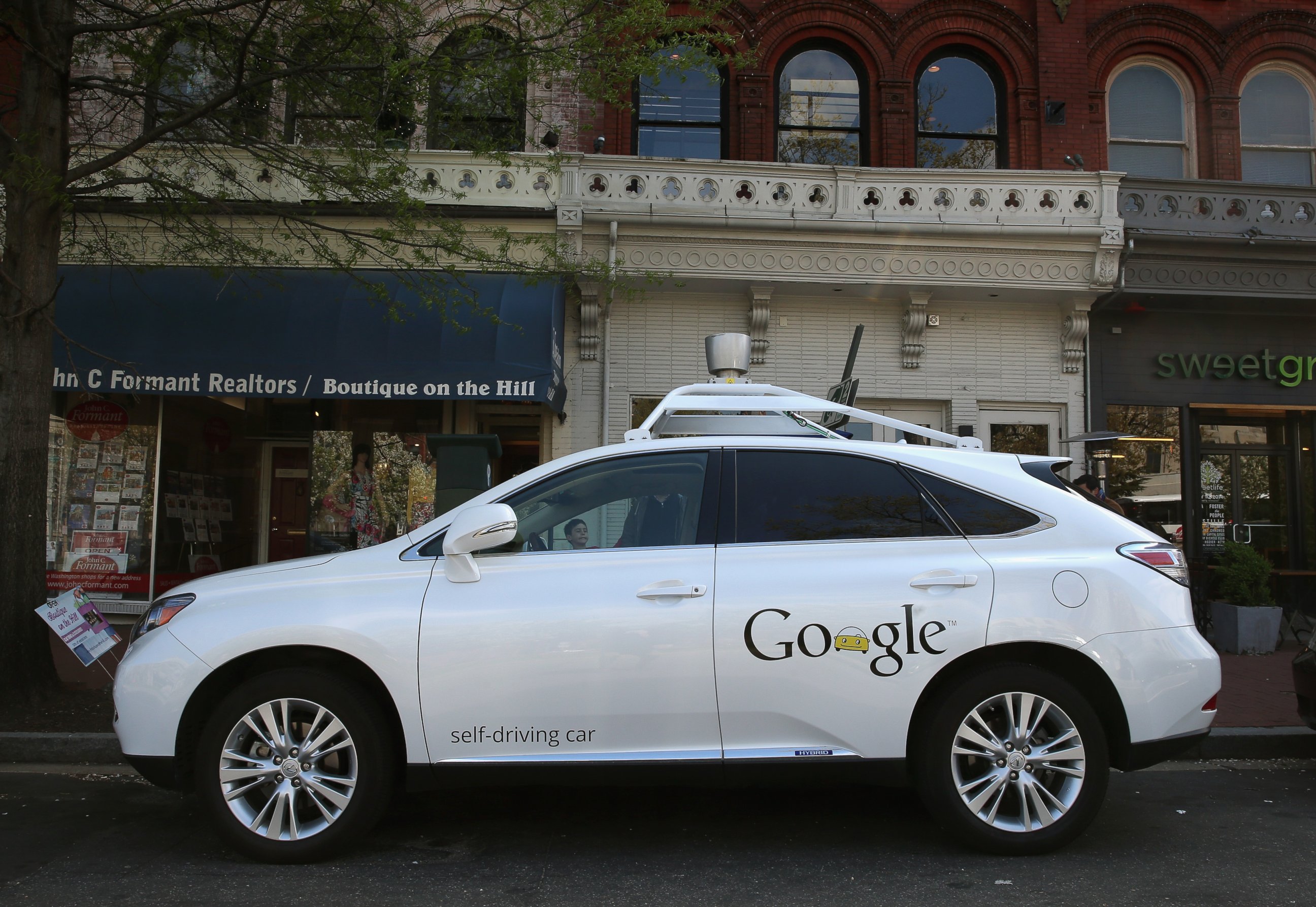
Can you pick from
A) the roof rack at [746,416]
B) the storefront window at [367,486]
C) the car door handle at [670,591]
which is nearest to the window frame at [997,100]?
the storefront window at [367,486]

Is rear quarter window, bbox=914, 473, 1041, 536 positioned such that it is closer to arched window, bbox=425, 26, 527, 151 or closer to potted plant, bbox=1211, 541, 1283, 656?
arched window, bbox=425, 26, 527, 151

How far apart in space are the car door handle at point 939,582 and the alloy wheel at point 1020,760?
0.49 m

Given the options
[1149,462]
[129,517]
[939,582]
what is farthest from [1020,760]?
[129,517]

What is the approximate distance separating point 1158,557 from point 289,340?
8486 millimetres

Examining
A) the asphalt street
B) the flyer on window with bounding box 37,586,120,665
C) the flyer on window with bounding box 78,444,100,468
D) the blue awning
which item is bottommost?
the asphalt street

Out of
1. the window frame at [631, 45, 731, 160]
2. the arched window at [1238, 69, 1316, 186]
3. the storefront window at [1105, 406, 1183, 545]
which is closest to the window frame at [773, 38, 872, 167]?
the window frame at [631, 45, 731, 160]

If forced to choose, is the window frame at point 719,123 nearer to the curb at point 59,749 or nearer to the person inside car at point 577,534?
the person inside car at point 577,534

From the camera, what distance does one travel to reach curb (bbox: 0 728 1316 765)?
19.9ft

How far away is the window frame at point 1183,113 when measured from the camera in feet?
41.1

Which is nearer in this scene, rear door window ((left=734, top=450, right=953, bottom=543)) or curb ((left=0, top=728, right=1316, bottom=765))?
rear door window ((left=734, top=450, right=953, bottom=543))

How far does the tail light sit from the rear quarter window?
41cm

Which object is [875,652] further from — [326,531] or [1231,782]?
[326,531]

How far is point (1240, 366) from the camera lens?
39.2ft

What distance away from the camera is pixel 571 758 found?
13.1 feet
